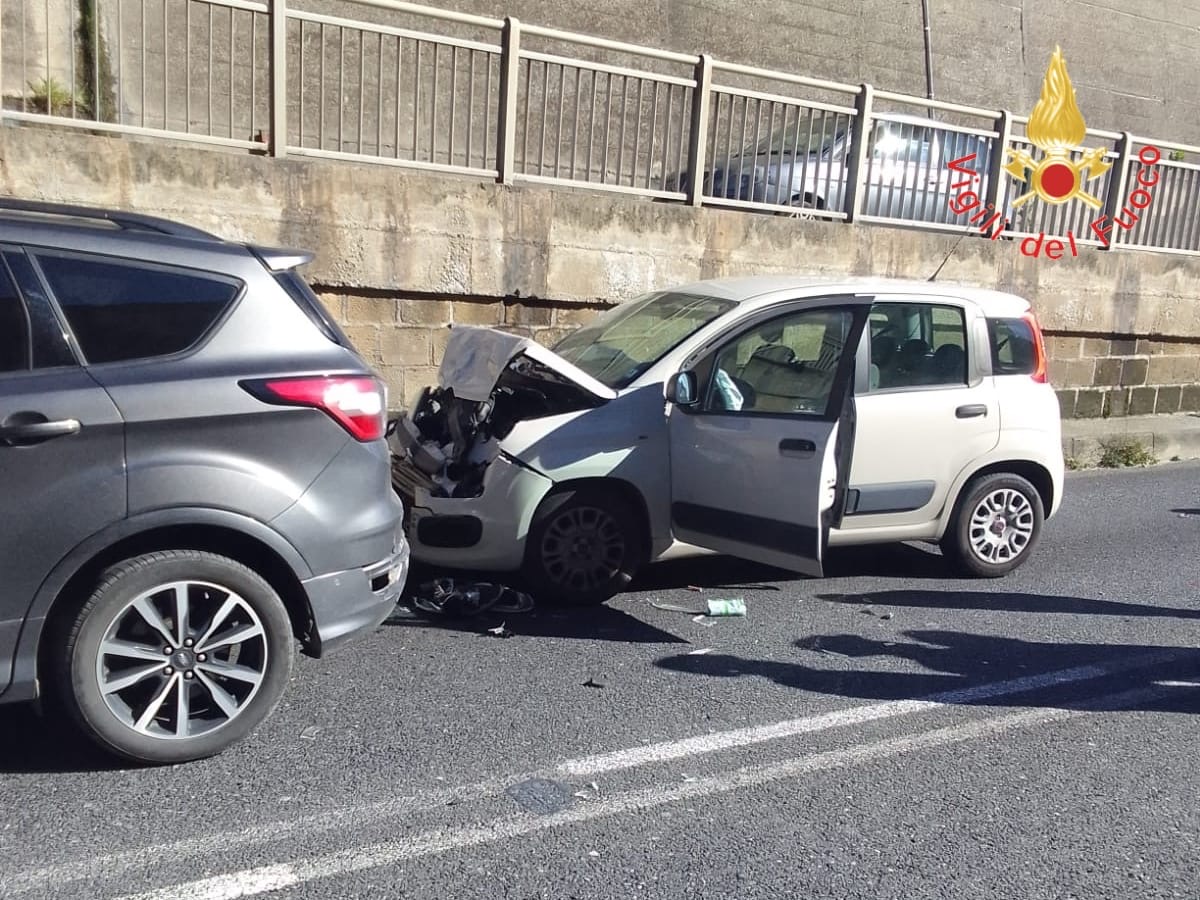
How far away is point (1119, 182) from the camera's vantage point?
40.5ft

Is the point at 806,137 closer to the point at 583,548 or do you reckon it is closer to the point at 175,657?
the point at 583,548

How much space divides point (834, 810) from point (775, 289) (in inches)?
131

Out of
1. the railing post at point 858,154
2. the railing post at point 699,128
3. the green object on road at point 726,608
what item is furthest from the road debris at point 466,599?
the railing post at point 858,154

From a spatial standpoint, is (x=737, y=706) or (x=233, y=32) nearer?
(x=737, y=706)

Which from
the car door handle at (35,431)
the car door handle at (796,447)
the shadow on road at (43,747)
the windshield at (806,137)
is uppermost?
A: the windshield at (806,137)

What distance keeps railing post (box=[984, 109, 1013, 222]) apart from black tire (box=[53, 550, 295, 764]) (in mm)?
9624

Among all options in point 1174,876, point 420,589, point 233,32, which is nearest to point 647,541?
point 420,589

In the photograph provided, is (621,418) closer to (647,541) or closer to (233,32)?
(647,541)

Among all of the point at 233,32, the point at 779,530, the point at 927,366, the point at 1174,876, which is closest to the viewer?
the point at 1174,876

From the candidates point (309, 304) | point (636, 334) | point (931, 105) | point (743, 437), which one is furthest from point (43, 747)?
point (931, 105)

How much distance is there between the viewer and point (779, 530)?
5742 mm

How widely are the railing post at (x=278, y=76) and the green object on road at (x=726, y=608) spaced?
4.79 m

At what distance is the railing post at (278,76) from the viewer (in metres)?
8.23

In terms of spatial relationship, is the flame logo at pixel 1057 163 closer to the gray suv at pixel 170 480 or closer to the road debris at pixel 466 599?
the road debris at pixel 466 599
